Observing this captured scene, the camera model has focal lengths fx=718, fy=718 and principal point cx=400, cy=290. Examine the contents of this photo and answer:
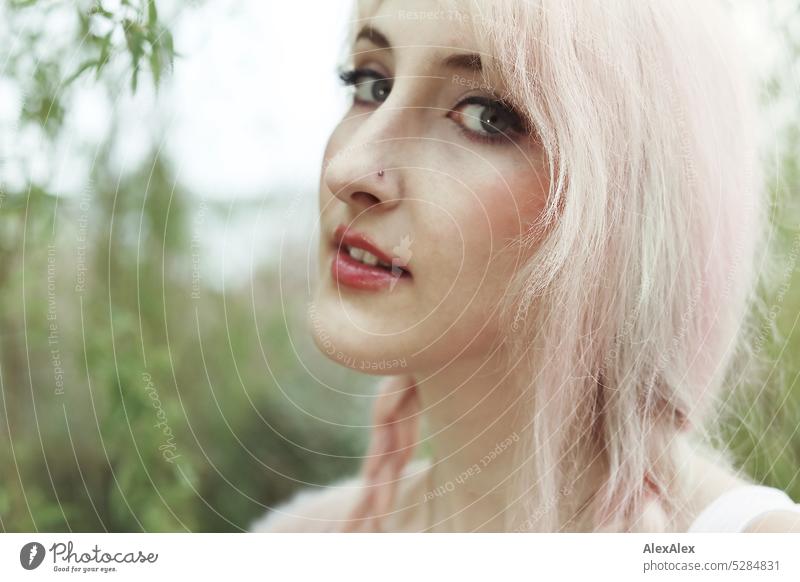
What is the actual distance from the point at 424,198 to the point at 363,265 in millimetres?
67

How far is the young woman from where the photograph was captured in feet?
1.57

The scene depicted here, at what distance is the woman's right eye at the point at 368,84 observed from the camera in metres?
0.53

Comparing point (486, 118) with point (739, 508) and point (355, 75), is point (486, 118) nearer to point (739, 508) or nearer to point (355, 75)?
point (355, 75)

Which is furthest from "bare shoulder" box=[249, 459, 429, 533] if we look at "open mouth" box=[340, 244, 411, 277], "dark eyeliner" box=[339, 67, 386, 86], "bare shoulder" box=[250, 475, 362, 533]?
"dark eyeliner" box=[339, 67, 386, 86]

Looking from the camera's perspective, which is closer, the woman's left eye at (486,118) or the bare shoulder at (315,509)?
the woman's left eye at (486,118)

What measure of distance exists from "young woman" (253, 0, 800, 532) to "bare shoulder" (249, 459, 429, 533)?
79 millimetres

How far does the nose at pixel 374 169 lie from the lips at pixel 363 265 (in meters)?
0.02

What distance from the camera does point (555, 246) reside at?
489mm

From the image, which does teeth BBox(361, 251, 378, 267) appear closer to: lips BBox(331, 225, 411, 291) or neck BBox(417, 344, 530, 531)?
lips BBox(331, 225, 411, 291)

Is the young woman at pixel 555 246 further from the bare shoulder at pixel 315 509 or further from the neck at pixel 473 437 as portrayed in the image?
the bare shoulder at pixel 315 509

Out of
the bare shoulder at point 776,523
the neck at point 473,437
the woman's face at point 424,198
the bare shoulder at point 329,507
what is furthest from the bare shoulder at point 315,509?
the bare shoulder at point 776,523

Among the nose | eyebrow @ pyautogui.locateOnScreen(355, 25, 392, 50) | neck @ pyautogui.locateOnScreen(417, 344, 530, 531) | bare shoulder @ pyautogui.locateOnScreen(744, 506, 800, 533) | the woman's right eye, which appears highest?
eyebrow @ pyautogui.locateOnScreen(355, 25, 392, 50)
